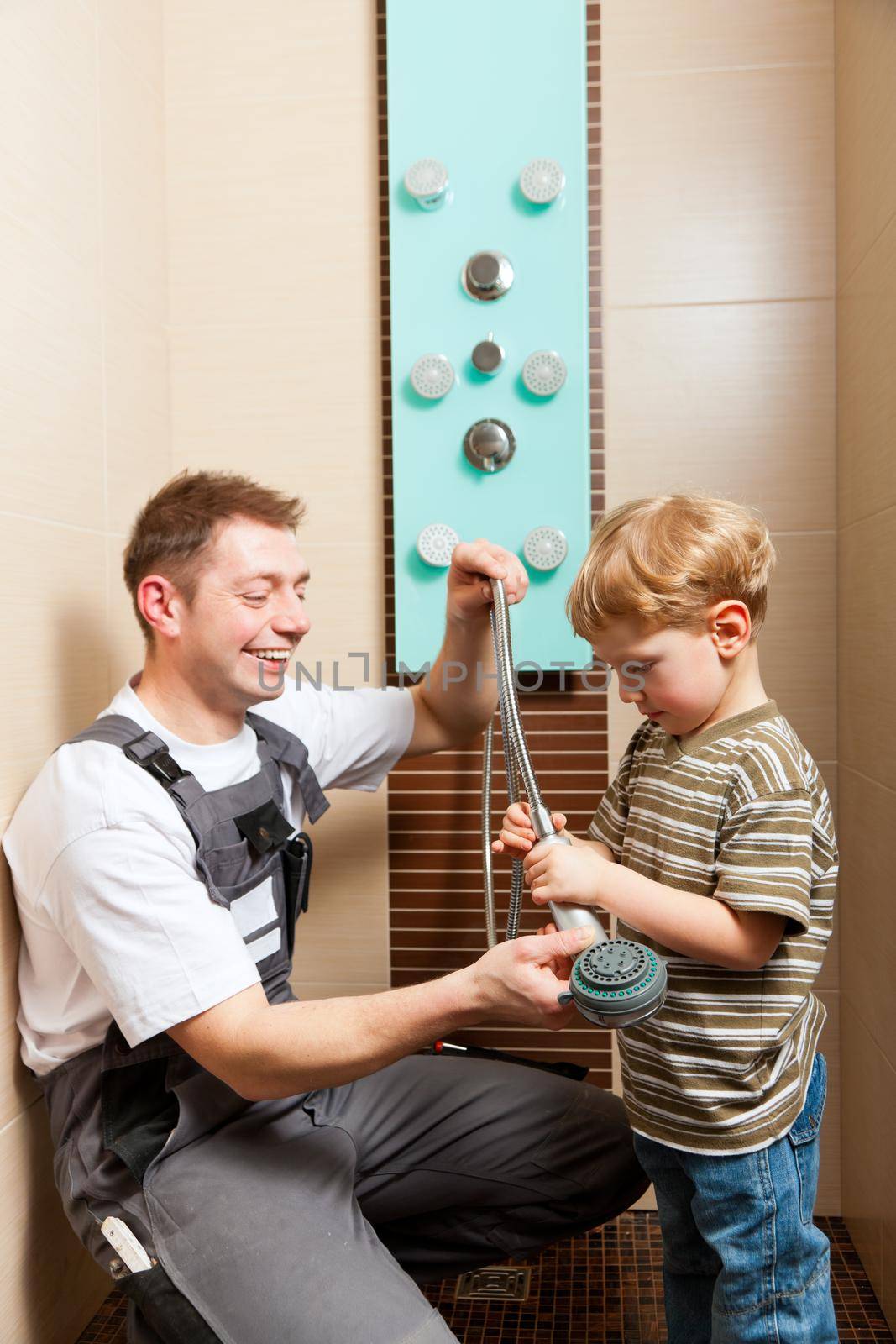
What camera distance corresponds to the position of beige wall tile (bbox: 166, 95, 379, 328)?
1.70 metres

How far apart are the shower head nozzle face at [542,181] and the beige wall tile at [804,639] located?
64 cm

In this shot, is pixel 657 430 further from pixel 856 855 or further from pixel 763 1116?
pixel 763 1116

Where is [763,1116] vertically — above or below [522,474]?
below

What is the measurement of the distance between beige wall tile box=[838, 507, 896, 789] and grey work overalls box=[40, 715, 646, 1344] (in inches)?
25.0

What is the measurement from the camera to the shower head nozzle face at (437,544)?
1.64 meters

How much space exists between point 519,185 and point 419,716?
0.85m

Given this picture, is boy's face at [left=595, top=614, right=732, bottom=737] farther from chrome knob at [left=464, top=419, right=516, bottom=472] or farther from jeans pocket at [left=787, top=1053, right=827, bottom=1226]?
chrome knob at [left=464, top=419, right=516, bottom=472]

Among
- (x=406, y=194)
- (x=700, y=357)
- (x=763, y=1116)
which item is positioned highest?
(x=406, y=194)

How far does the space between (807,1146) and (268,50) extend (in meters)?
1.80

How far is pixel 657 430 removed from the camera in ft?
5.47

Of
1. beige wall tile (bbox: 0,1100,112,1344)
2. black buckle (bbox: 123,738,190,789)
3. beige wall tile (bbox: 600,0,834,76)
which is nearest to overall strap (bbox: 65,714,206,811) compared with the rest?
black buckle (bbox: 123,738,190,789)

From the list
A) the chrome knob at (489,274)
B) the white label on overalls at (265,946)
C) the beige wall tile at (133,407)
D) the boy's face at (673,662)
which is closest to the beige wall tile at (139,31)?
the beige wall tile at (133,407)

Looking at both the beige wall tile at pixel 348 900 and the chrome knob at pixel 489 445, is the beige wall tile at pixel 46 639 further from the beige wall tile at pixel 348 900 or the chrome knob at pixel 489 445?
the chrome knob at pixel 489 445

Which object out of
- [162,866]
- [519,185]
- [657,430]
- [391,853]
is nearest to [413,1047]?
[162,866]
